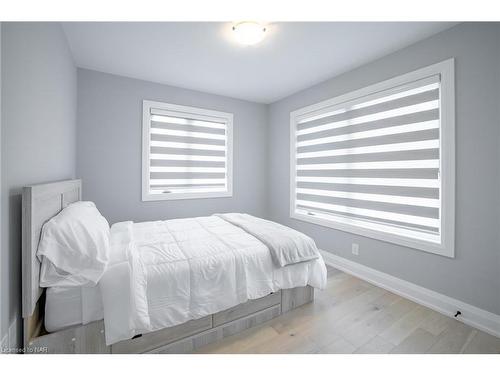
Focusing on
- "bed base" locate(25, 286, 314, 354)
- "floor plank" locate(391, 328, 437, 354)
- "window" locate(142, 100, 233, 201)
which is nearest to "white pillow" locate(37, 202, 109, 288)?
"bed base" locate(25, 286, 314, 354)

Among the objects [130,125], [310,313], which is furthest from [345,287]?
[130,125]

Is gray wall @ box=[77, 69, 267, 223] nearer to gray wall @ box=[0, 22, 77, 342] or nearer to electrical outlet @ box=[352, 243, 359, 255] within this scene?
gray wall @ box=[0, 22, 77, 342]

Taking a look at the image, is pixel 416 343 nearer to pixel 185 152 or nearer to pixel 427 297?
pixel 427 297

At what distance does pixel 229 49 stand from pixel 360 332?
2.87m

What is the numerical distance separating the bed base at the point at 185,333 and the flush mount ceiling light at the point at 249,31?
226 centimetres

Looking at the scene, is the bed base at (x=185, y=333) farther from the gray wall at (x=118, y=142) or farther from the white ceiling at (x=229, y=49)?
the white ceiling at (x=229, y=49)

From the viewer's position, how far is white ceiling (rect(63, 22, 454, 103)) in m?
1.98

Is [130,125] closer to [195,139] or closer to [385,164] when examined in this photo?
[195,139]

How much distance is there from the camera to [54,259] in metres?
1.19

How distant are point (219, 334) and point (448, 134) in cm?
252

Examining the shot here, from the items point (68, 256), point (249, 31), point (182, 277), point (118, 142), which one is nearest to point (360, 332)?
point (182, 277)

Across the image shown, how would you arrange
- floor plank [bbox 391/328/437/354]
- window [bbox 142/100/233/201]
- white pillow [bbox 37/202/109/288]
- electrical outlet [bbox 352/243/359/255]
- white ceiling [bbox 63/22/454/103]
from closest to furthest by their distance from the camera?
1. white pillow [bbox 37/202/109/288]
2. floor plank [bbox 391/328/437/354]
3. white ceiling [bbox 63/22/454/103]
4. electrical outlet [bbox 352/243/359/255]
5. window [bbox 142/100/233/201]

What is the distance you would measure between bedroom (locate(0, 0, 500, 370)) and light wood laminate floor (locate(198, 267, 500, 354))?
15 millimetres

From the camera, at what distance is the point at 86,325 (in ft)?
4.06
